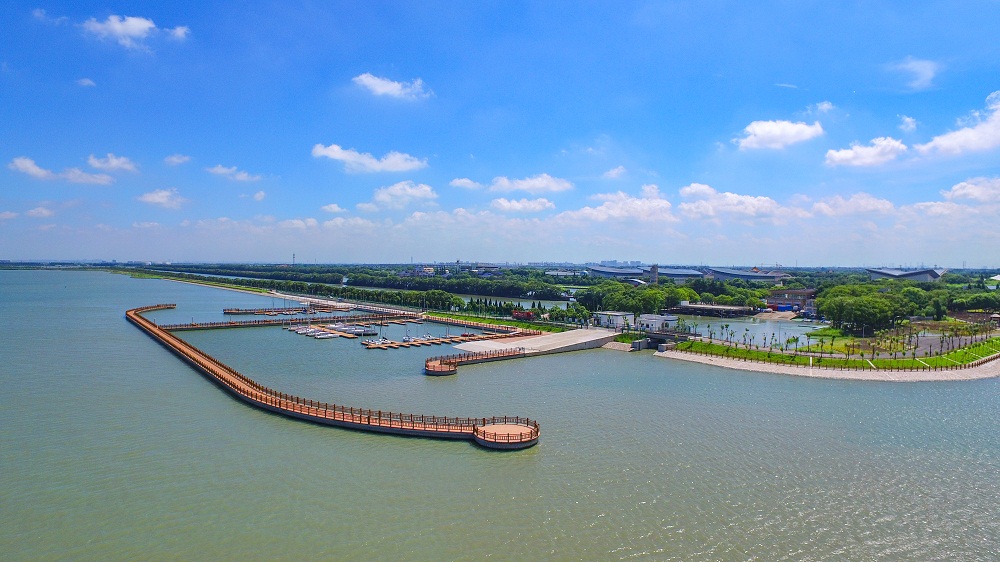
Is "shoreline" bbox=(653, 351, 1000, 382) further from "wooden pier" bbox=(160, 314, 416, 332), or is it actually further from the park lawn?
"wooden pier" bbox=(160, 314, 416, 332)

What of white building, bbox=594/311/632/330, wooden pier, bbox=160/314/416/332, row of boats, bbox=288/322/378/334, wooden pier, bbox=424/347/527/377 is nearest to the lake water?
wooden pier, bbox=424/347/527/377

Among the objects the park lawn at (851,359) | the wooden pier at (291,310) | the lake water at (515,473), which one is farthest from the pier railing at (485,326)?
the lake water at (515,473)

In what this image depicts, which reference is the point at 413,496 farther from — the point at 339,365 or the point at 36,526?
the point at 339,365

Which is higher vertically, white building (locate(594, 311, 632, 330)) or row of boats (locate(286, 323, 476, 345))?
white building (locate(594, 311, 632, 330))

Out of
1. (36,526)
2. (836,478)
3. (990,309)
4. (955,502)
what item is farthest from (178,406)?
(990,309)

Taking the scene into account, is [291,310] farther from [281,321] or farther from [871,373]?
[871,373]

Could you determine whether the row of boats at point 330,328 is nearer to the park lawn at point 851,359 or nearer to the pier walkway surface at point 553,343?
the pier walkway surface at point 553,343

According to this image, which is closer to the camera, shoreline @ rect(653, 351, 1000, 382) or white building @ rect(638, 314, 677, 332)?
shoreline @ rect(653, 351, 1000, 382)

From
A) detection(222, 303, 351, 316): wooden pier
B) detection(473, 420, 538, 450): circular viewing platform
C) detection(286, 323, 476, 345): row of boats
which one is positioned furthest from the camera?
detection(222, 303, 351, 316): wooden pier

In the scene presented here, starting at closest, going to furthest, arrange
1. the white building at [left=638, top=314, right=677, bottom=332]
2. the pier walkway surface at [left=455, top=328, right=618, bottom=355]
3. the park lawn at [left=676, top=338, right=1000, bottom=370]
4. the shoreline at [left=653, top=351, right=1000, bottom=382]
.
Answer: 1. the shoreline at [left=653, top=351, right=1000, bottom=382]
2. the park lawn at [left=676, top=338, right=1000, bottom=370]
3. the pier walkway surface at [left=455, top=328, right=618, bottom=355]
4. the white building at [left=638, top=314, right=677, bottom=332]
